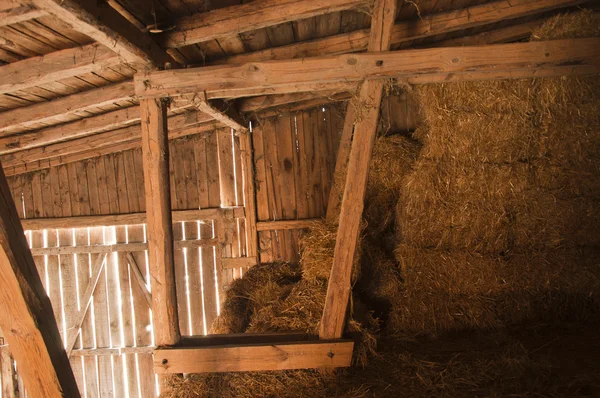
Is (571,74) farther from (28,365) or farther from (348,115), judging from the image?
(28,365)

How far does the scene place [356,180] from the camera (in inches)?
114

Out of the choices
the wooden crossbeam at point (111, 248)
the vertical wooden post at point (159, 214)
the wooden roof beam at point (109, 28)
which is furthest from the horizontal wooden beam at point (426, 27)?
the wooden crossbeam at point (111, 248)

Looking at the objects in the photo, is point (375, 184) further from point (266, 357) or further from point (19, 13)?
point (19, 13)

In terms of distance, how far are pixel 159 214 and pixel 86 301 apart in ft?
16.2

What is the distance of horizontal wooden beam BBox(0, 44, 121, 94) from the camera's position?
2.77 m

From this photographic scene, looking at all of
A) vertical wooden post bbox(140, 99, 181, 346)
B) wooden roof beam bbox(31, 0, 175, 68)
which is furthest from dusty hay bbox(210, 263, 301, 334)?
wooden roof beam bbox(31, 0, 175, 68)

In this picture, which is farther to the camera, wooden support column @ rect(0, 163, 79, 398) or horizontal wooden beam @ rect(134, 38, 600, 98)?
horizontal wooden beam @ rect(134, 38, 600, 98)

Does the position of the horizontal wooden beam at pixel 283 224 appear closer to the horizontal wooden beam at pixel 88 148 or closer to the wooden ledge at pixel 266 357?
the horizontal wooden beam at pixel 88 148

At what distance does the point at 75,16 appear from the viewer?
80.4 inches

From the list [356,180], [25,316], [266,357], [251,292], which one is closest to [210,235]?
[251,292]

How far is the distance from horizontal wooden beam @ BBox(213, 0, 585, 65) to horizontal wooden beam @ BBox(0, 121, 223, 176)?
2331 mm

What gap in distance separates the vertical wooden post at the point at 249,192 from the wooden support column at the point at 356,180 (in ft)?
9.56

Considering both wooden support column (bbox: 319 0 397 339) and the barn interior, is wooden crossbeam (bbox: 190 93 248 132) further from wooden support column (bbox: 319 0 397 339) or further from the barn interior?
wooden support column (bbox: 319 0 397 339)

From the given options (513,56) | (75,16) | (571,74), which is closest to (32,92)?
(75,16)
